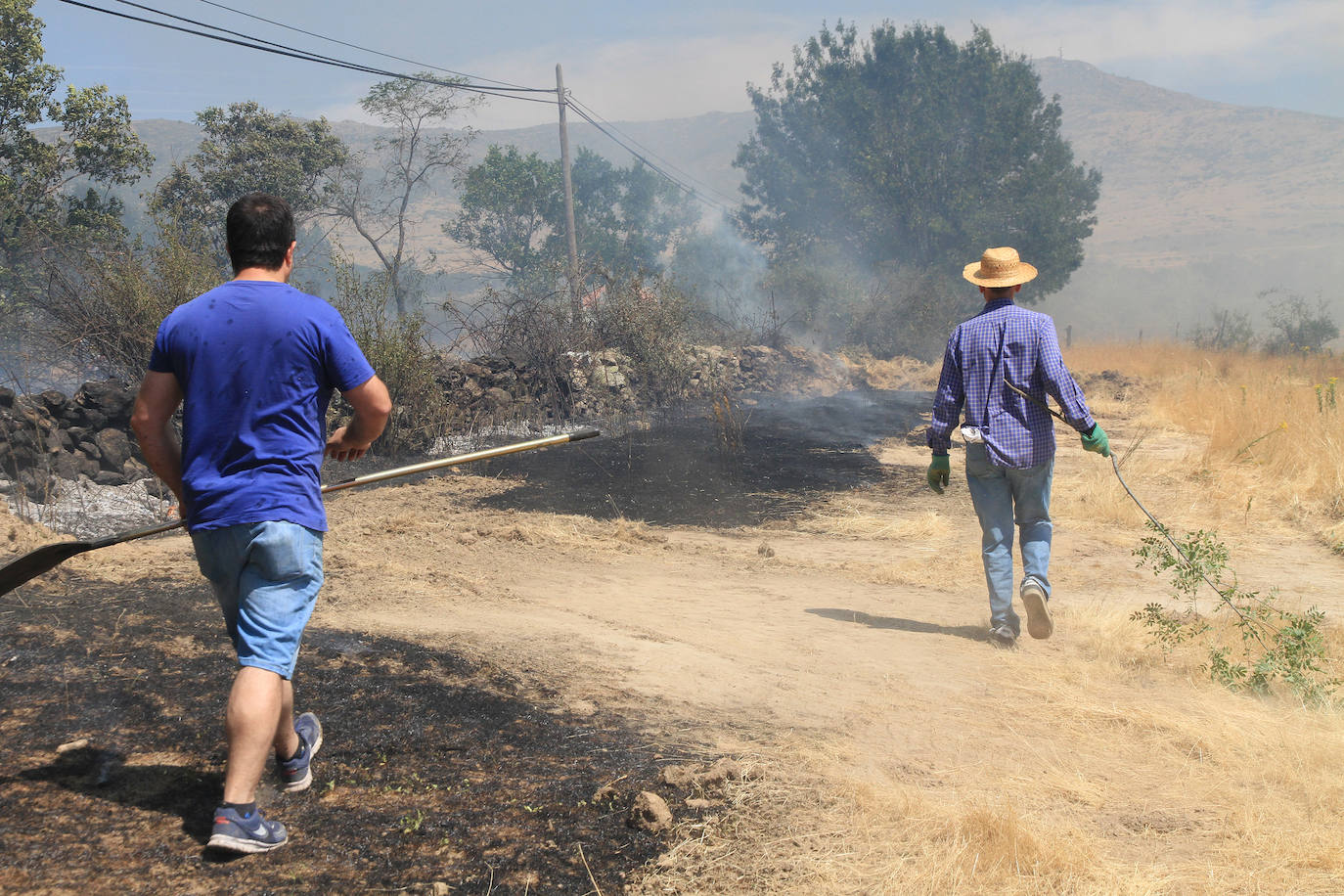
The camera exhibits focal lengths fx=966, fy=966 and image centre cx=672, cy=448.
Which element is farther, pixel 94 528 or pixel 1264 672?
pixel 94 528

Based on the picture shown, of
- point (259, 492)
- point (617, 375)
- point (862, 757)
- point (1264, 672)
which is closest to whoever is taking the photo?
point (259, 492)

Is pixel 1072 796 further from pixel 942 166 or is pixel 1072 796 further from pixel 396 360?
pixel 942 166

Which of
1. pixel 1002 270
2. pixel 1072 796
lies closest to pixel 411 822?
pixel 1072 796

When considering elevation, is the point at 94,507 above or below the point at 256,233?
below

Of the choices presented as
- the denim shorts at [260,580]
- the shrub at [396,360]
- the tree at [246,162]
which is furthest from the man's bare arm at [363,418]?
the tree at [246,162]

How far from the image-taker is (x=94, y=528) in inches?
305

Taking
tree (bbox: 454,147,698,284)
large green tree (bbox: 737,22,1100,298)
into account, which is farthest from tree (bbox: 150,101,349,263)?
large green tree (bbox: 737,22,1100,298)

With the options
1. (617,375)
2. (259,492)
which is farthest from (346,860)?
(617,375)

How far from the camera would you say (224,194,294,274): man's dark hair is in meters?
2.61

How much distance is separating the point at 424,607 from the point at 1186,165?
117 meters

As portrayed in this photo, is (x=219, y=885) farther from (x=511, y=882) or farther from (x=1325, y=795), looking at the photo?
(x=1325, y=795)

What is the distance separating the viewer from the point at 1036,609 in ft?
15.2

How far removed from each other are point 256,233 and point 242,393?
46cm

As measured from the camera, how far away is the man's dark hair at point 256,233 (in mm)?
2609
